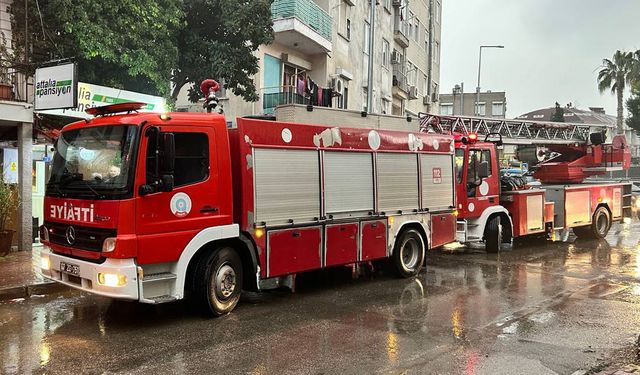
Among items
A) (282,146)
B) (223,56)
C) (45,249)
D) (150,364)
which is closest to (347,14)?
(223,56)

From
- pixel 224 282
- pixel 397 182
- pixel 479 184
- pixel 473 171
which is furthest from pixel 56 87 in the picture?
pixel 479 184

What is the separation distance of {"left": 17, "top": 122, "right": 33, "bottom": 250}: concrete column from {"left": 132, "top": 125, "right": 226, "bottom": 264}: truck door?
655cm

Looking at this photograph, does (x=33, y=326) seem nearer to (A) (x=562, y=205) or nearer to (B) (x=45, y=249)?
(B) (x=45, y=249)

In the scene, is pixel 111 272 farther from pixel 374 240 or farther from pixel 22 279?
pixel 374 240

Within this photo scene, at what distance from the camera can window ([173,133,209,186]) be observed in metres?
6.32

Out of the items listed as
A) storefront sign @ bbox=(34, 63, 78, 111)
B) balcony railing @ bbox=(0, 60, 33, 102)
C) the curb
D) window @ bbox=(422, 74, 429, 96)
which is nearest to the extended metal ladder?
storefront sign @ bbox=(34, 63, 78, 111)

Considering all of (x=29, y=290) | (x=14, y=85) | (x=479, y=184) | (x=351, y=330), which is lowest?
(x=351, y=330)

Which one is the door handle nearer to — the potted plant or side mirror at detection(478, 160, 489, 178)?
the potted plant

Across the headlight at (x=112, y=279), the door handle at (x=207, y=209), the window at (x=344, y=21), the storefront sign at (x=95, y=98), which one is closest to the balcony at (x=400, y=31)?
the window at (x=344, y=21)

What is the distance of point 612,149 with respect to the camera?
Answer: 1689 cm

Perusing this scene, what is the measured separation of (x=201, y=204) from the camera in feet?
21.1

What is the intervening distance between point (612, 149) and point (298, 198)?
1359cm

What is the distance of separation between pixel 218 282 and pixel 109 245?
4.76 feet

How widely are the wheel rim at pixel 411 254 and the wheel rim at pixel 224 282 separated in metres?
3.83
